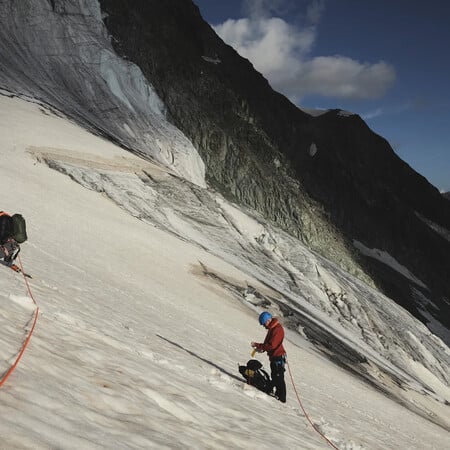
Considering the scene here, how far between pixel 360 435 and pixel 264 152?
55255 millimetres

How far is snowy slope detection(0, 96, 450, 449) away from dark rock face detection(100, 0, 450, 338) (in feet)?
61.0

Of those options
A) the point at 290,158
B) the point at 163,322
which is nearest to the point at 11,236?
the point at 163,322

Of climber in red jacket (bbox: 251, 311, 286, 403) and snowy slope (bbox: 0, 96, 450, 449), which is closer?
snowy slope (bbox: 0, 96, 450, 449)

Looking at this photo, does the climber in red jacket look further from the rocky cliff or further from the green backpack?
the rocky cliff

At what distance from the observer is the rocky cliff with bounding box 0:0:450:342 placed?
44.3 metres

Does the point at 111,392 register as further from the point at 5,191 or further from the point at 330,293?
the point at 330,293

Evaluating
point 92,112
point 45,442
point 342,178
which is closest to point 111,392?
point 45,442

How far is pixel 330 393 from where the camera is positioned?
44.1 feet

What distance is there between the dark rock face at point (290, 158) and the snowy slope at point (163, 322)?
18.6 meters

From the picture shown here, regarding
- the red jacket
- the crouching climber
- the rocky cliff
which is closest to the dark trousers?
the red jacket

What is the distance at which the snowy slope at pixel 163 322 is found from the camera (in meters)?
4.45

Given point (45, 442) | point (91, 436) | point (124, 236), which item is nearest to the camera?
point (45, 442)

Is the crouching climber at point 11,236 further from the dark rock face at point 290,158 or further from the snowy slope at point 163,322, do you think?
the dark rock face at point 290,158

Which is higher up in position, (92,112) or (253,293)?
(92,112)
